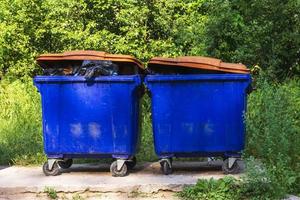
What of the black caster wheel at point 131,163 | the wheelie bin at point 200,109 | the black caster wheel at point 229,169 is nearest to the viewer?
the wheelie bin at point 200,109

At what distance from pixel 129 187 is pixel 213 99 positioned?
4.32 feet

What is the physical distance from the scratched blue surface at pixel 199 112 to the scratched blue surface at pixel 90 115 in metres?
0.30

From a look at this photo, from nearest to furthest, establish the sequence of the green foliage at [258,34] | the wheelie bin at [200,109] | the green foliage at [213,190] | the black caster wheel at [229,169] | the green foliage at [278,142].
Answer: the green foliage at [213,190], the green foliage at [278,142], the wheelie bin at [200,109], the black caster wheel at [229,169], the green foliage at [258,34]

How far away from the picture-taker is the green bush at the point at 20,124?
24.2 feet

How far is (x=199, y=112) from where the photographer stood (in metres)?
5.80

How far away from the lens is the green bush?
738cm

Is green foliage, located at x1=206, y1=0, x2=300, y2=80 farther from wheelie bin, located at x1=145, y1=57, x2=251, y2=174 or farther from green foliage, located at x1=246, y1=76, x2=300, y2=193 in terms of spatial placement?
wheelie bin, located at x1=145, y1=57, x2=251, y2=174

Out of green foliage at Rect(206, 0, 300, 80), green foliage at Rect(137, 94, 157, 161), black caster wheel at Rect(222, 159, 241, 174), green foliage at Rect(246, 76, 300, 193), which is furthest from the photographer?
green foliage at Rect(206, 0, 300, 80)

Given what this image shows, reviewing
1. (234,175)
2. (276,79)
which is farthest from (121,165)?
(276,79)

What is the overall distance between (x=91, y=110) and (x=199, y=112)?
1.18 metres

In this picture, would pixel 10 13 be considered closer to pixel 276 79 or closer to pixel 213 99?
pixel 276 79

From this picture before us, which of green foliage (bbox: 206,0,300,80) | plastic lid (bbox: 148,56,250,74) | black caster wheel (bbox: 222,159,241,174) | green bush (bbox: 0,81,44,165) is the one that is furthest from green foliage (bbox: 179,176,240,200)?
green foliage (bbox: 206,0,300,80)

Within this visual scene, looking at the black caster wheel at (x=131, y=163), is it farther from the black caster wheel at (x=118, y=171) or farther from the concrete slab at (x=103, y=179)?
the black caster wheel at (x=118, y=171)

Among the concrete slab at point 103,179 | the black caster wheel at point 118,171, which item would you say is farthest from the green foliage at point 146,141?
the black caster wheel at point 118,171
